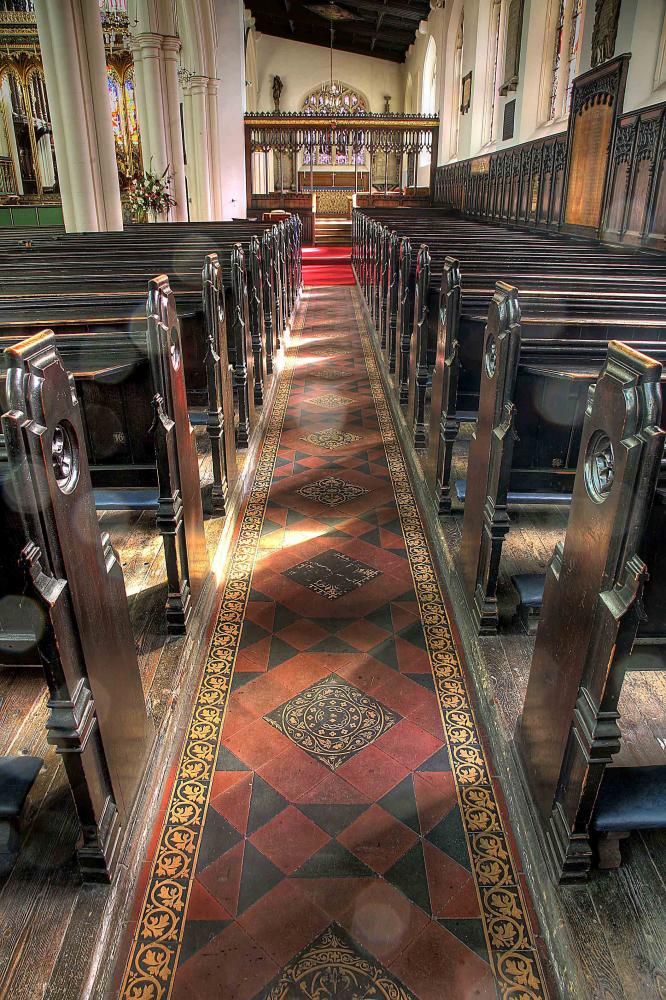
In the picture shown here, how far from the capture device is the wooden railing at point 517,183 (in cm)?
887

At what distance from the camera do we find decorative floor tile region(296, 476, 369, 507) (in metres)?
3.93

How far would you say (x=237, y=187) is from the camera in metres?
15.9

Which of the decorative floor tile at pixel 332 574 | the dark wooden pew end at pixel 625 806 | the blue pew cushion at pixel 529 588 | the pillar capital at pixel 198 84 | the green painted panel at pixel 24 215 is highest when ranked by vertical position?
the pillar capital at pixel 198 84

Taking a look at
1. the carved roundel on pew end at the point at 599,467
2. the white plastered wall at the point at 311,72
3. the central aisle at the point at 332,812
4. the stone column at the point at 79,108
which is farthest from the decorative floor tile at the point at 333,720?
the white plastered wall at the point at 311,72

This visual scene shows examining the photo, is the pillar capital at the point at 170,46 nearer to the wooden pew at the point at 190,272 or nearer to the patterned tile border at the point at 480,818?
the wooden pew at the point at 190,272

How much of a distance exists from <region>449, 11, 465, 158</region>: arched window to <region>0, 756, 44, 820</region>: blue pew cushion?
16.1 metres

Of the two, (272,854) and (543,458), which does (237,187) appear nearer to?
(543,458)

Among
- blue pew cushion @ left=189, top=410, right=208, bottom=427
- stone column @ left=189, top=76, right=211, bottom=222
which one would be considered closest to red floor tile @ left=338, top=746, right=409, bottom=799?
blue pew cushion @ left=189, top=410, right=208, bottom=427

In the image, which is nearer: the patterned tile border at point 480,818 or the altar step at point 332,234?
the patterned tile border at point 480,818

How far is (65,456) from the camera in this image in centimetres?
147

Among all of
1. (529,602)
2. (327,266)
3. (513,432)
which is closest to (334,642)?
(529,602)

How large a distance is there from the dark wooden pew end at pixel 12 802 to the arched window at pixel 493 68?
1319 cm

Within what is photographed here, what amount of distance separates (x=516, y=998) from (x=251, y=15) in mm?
25998

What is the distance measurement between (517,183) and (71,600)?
1096cm
